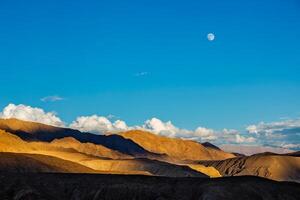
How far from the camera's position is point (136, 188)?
99.4 metres

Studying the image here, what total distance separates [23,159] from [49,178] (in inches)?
1683

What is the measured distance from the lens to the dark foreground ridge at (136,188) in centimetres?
9194

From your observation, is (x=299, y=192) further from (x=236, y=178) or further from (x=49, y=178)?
(x=49, y=178)

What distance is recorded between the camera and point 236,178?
9800cm

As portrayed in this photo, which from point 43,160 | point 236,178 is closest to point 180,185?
point 236,178

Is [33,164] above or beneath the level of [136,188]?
above

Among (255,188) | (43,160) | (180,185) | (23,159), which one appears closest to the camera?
(255,188)

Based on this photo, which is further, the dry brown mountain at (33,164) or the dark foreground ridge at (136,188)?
the dry brown mountain at (33,164)

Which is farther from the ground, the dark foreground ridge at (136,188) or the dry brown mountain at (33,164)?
the dry brown mountain at (33,164)

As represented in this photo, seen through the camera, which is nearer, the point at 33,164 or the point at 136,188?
the point at 136,188

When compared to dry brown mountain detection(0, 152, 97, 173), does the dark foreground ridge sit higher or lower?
lower

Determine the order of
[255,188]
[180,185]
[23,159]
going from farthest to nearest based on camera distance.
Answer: [23,159] → [180,185] → [255,188]

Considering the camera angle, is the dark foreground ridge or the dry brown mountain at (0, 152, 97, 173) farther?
the dry brown mountain at (0, 152, 97, 173)

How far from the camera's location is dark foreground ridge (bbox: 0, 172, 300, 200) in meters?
91.9
